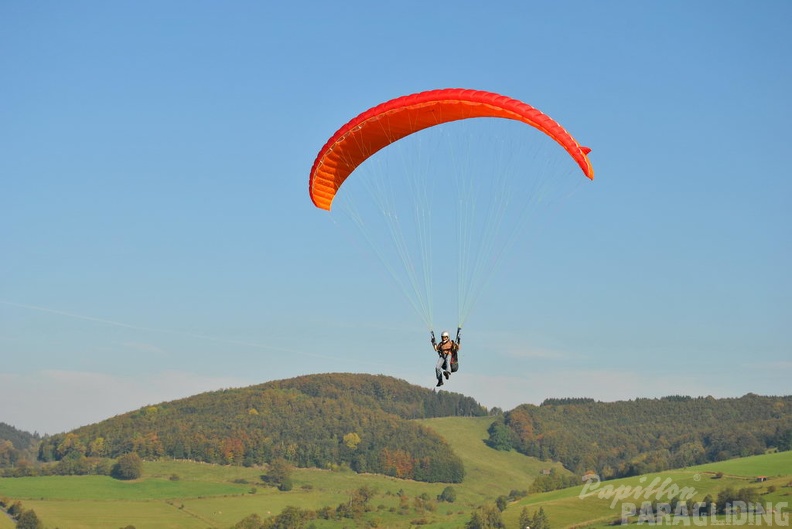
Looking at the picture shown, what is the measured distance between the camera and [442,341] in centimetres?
2653

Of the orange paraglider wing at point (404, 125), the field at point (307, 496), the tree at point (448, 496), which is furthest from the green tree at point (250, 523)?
the orange paraglider wing at point (404, 125)

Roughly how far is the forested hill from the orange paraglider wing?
102 meters

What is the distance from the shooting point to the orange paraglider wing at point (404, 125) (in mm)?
→ 26344

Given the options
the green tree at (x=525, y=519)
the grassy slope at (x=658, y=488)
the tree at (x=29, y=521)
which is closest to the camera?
the grassy slope at (x=658, y=488)

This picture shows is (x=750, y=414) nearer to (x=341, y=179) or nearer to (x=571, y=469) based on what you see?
(x=571, y=469)

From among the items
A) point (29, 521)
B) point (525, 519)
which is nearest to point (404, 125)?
point (525, 519)

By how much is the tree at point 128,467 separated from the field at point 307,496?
130cm

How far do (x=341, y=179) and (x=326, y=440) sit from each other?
122209 millimetres

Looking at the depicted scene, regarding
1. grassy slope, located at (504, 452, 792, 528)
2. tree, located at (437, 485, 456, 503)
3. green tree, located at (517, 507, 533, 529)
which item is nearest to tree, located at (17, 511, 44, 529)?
grassy slope, located at (504, 452, 792, 528)

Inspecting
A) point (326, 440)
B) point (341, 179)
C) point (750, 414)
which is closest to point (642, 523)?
point (341, 179)

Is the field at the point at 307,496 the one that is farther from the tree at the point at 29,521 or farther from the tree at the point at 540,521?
the tree at the point at 29,521

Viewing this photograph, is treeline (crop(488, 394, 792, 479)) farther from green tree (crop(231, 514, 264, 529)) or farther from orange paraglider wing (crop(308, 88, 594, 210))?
orange paraglider wing (crop(308, 88, 594, 210))

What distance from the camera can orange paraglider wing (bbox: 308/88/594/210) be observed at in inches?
1037

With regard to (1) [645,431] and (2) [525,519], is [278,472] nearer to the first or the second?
(2) [525,519]
